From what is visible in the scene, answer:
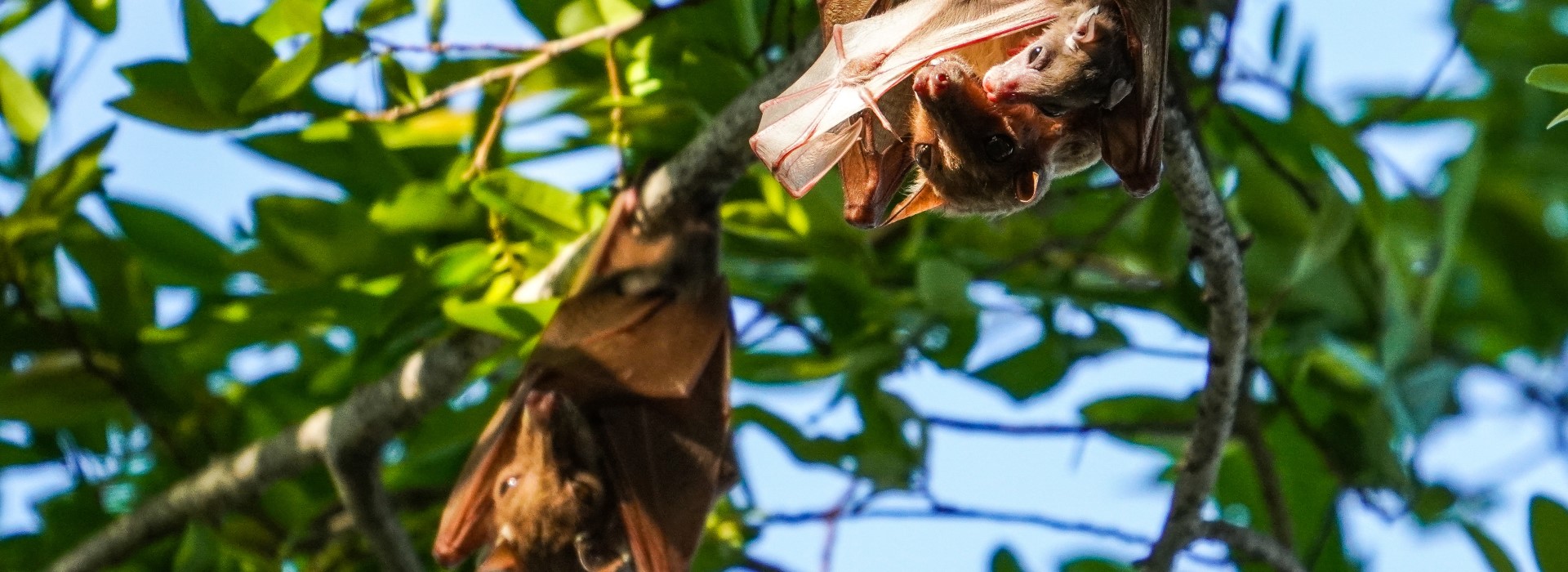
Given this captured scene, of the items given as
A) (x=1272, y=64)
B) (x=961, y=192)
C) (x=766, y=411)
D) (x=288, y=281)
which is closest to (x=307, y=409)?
(x=288, y=281)

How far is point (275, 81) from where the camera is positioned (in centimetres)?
211

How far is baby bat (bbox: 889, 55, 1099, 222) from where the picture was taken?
1533 mm

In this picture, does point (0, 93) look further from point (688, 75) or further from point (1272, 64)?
point (1272, 64)

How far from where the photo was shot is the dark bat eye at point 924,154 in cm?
163

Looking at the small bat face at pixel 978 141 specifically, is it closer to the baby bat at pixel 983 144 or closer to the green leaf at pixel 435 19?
the baby bat at pixel 983 144

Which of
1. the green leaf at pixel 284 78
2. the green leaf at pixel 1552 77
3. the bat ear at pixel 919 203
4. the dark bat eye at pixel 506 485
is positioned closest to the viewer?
the green leaf at pixel 1552 77

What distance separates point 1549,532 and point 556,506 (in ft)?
4.98

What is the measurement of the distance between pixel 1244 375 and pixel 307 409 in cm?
202

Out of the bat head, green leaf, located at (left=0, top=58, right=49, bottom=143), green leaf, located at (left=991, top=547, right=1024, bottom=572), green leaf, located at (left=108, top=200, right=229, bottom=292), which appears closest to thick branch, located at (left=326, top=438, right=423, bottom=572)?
green leaf, located at (left=108, top=200, right=229, bottom=292)

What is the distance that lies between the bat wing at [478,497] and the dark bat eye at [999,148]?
1034 millimetres

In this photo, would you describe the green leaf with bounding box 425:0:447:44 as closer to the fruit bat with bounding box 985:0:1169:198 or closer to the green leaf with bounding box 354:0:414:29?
the green leaf with bounding box 354:0:414:29

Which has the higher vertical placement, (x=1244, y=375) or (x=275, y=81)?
(x=275, y=81)

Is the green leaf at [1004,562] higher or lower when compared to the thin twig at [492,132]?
lower

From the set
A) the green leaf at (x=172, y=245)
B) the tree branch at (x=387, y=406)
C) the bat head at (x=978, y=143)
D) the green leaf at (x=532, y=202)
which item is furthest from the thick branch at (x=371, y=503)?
the bat head at (x=978, y=143)
